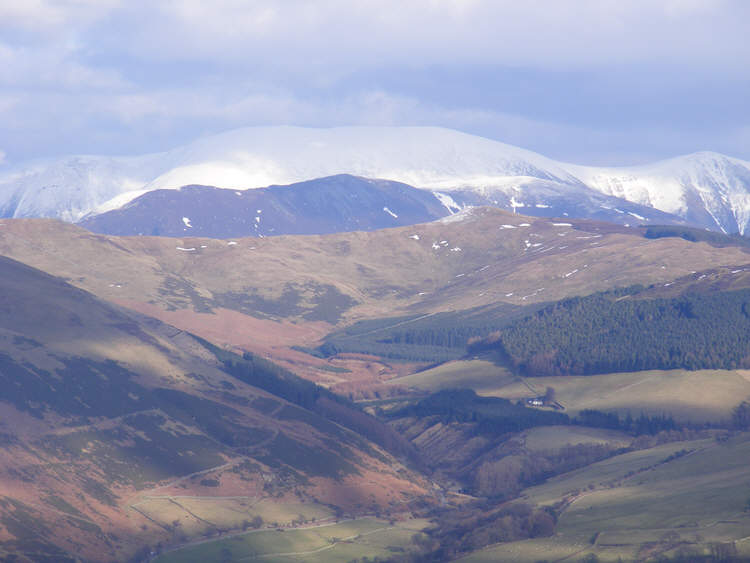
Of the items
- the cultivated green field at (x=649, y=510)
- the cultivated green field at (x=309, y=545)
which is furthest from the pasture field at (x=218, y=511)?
the cultivated green field at (x=649, y=510)

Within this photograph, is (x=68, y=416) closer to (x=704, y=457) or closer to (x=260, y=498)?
(x=260, y=498)

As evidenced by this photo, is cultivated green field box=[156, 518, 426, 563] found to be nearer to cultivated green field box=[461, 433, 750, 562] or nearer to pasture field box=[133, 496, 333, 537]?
pasture field box=[133, 496, 333, 537]

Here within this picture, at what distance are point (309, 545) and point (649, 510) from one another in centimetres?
5047

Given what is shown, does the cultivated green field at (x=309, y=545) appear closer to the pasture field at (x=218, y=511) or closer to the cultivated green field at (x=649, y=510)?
the pasture field at (x=218, y=511)

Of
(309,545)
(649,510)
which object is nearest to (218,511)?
(309,545)

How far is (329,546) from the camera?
577 ft

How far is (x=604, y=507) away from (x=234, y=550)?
5490 cm

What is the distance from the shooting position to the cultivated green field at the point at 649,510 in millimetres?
149125

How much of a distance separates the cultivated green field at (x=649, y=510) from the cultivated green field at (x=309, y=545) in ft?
64.7

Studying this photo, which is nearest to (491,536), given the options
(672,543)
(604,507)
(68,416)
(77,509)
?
(604,507)

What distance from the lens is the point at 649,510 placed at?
543 feet

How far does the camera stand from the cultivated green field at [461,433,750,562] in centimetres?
14912

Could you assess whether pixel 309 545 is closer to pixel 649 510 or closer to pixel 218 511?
pixel 218 511

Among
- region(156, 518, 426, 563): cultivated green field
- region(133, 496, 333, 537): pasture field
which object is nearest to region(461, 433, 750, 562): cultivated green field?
region(156, 518, 426, 563): cultivated green field
